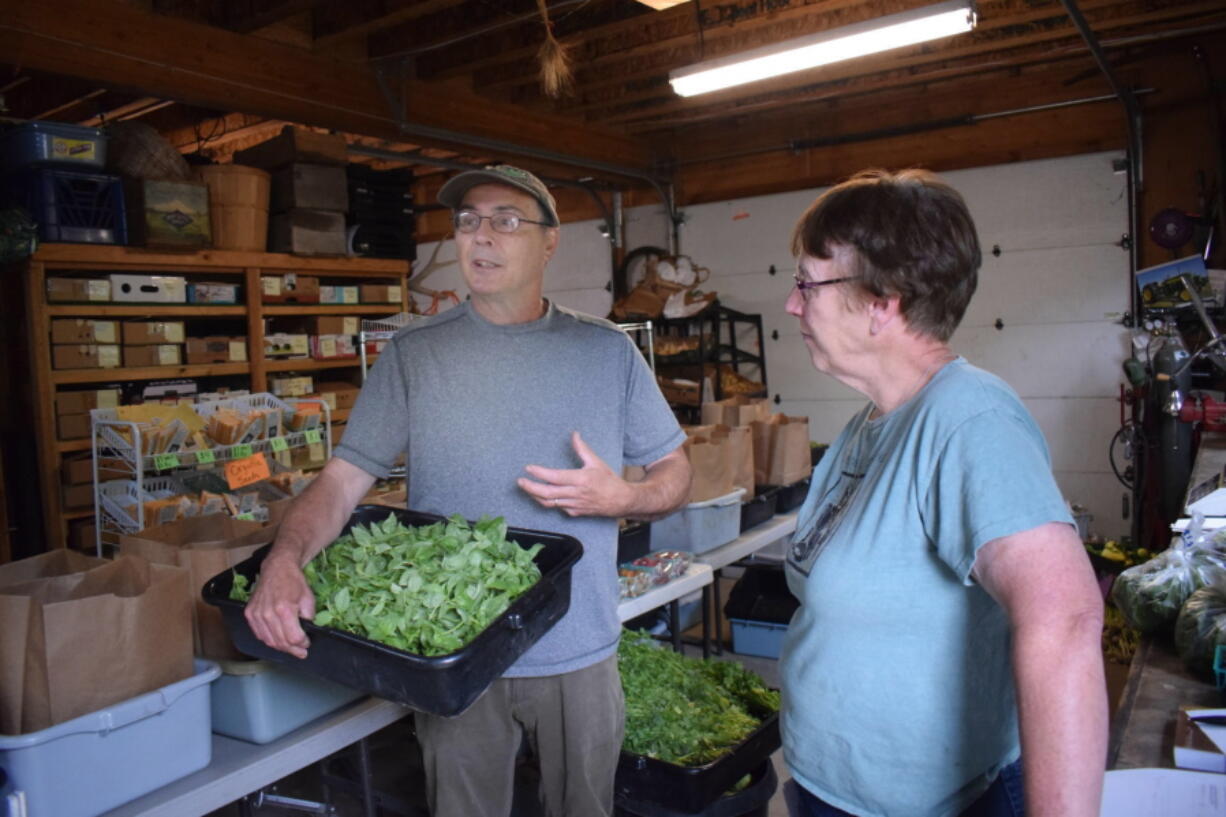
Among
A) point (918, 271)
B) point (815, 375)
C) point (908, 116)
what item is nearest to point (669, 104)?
point (908, 116)

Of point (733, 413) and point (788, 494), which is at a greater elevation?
point (733, 413)

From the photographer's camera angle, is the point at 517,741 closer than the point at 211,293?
Yes

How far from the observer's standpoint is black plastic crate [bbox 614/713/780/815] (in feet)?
7.75

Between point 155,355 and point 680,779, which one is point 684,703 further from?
point 155,355

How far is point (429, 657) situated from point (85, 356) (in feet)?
13.2

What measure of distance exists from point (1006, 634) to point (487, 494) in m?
1.10

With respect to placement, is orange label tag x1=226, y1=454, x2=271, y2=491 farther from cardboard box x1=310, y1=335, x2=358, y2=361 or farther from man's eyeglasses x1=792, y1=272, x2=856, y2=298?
man's eyeglasses x1=792, y1=272, x2=856, y2=298

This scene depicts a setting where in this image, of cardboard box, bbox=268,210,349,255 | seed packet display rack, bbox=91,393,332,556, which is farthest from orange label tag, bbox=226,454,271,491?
cardboard box, bbox=268,210,349,255

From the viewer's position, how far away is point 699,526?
3.29 metres

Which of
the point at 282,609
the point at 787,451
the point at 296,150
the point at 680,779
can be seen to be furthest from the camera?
the point at 296,150

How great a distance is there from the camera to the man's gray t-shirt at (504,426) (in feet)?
6.30

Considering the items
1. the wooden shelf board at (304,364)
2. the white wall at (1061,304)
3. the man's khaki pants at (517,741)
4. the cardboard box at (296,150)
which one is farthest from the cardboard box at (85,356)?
the white wall at (1061,304)

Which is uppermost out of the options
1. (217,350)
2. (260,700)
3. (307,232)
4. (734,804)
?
(307,232)

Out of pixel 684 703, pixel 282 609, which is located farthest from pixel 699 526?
pixel 282 609
